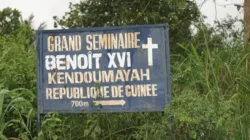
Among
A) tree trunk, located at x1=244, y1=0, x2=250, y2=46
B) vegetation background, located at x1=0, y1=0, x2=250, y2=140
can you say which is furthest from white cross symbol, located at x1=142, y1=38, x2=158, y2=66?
tree trunk, located at x1=244, y1=0, x2=250, y2=46

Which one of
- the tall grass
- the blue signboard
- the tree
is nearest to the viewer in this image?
the tall grass

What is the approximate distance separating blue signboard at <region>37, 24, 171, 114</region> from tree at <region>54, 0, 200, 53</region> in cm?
574

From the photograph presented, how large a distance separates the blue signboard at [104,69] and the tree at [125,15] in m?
5.74

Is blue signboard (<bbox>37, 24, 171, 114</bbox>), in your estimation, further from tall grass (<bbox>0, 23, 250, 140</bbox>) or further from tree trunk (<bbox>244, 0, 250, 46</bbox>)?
tree trunk (<bbox>244, 0, 250, 46</bbox>)

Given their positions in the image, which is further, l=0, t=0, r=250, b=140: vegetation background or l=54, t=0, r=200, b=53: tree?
l=54, t=0, r=200, b=53: tree

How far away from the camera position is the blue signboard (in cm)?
478

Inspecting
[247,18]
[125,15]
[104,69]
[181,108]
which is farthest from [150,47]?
[125,15]

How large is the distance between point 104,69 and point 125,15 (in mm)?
6220

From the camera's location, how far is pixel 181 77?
5246 mm

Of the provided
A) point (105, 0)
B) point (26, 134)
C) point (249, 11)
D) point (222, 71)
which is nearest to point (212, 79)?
point (222, 71)

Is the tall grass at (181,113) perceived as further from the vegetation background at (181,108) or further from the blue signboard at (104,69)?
the blue signboard at (104,69)

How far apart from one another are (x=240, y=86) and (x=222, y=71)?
0.35m

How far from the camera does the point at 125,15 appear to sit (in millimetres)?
11000

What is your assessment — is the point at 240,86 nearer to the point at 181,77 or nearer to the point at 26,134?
the point at 181,77
